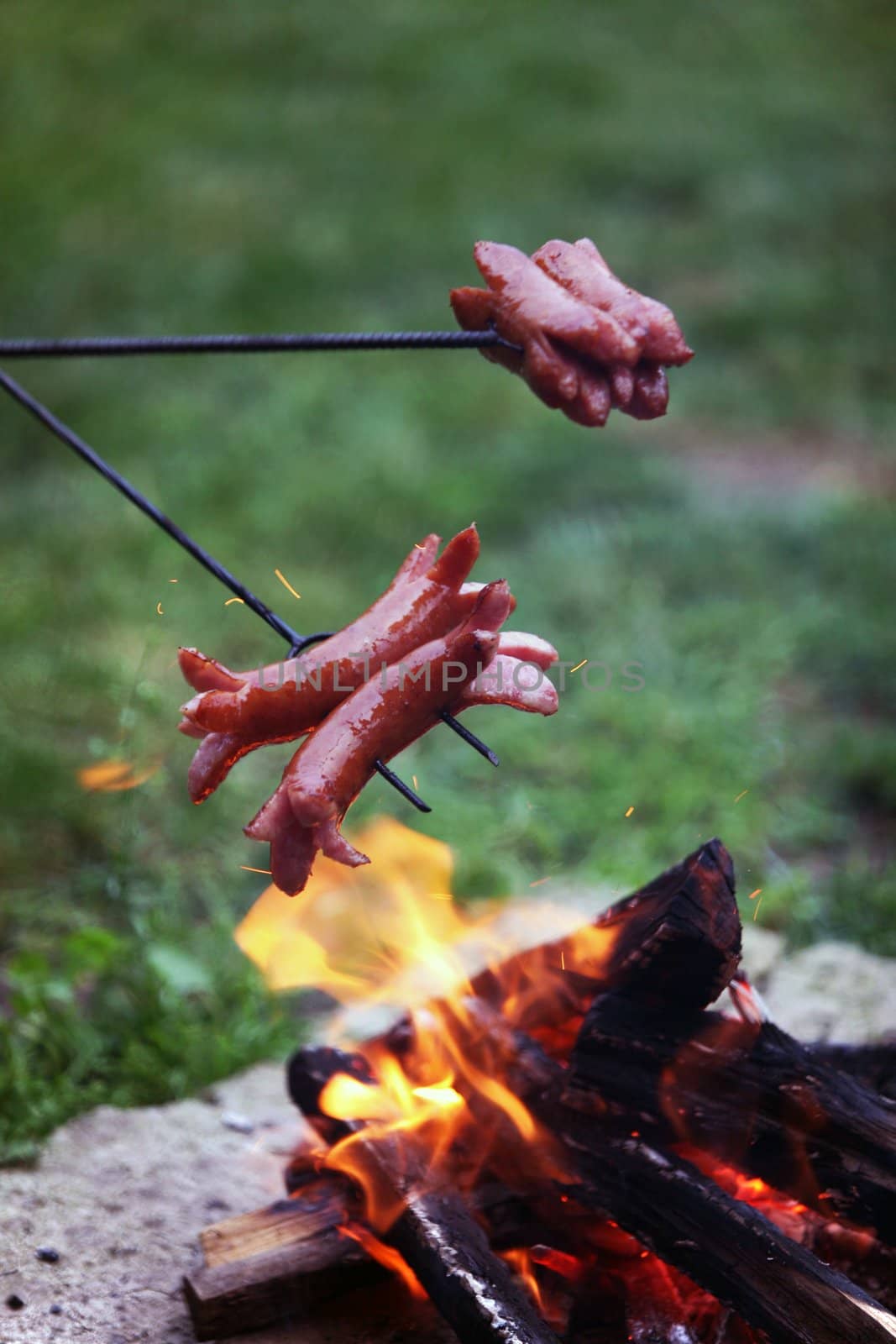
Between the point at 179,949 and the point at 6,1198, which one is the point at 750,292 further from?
the point at 6,1198

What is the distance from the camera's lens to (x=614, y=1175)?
6.35ft

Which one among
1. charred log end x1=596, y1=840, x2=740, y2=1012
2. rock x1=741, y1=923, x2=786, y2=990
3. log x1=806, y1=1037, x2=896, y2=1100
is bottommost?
log x1=806, y1=1037, x2=896, y2=1100

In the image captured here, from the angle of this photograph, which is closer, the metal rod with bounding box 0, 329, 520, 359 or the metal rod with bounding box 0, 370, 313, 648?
the metal rod with bounding box 0, 329, 520, 359

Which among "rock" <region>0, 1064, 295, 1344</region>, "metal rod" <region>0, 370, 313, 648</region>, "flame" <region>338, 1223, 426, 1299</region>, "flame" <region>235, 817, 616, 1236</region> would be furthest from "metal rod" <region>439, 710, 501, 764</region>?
"rock" <region>0, 1064, 295, 1344</region>

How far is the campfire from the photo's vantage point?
1.83 meters

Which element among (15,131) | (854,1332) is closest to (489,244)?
(854,1332)

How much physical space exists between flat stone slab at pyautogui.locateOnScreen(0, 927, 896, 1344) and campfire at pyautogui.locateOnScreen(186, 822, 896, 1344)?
79 mm

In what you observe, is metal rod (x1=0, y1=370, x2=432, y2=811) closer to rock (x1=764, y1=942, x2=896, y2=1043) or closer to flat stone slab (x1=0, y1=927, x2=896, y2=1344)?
flat stone slab (x1=0, y1=927, x2=896, y2=1344)

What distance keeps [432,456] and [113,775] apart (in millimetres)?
3543

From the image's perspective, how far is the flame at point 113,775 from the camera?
3.29 m

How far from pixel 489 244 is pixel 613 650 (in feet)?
10.00

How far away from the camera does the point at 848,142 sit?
10.2 metres

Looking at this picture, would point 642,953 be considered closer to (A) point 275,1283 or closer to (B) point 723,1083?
(B) point 723,1083

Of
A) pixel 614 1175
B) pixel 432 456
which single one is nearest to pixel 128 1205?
pixel 614 1175
